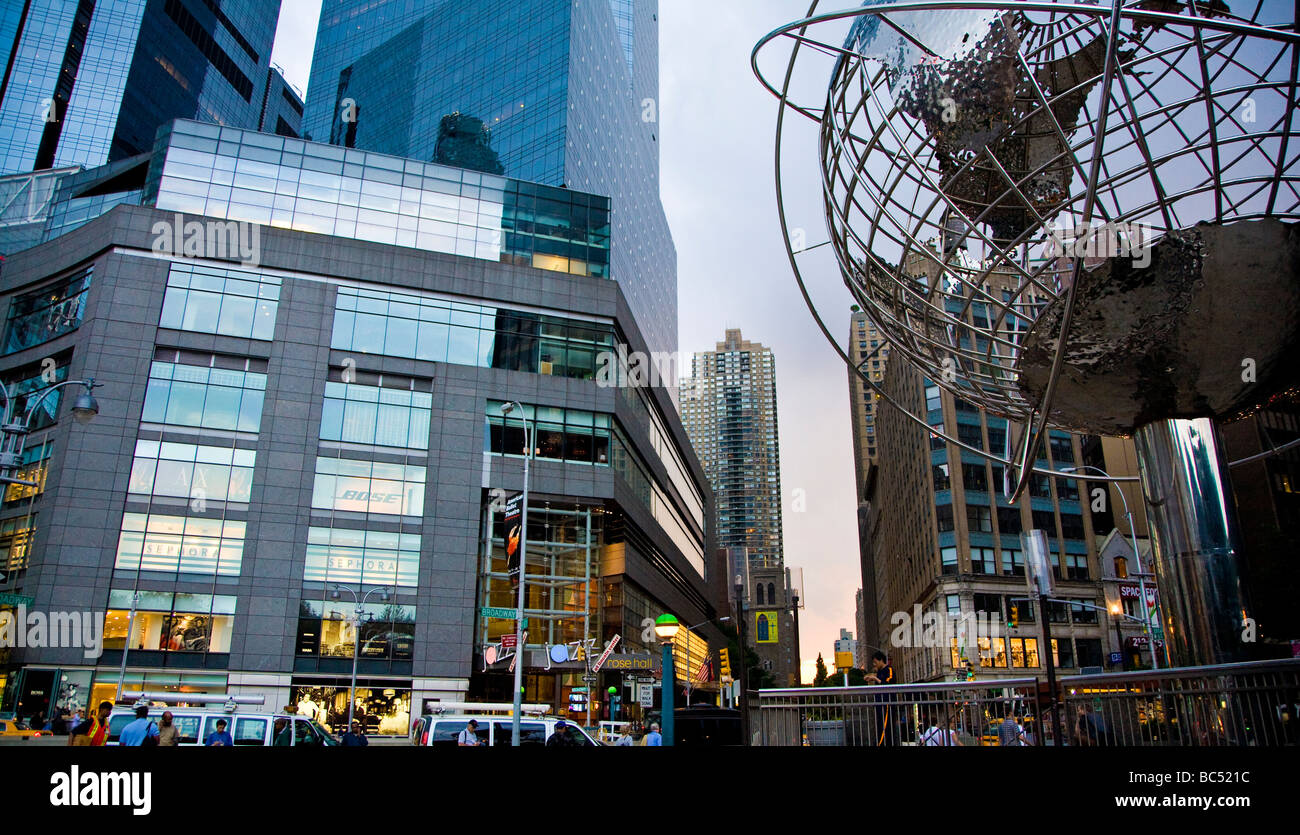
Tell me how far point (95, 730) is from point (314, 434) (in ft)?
92.9

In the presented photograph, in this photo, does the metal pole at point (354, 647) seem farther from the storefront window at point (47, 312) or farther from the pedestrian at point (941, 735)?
the pedestrian at point (941, 735)

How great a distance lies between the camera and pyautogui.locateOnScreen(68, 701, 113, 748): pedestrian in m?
15.7

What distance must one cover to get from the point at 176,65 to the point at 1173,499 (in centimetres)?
13224

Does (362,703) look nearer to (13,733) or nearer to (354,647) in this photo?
(354,647)

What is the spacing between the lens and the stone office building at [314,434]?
39.6 meters

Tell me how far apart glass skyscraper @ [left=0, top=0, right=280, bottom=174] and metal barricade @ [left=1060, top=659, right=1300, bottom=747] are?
11313cm

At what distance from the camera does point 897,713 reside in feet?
35.9

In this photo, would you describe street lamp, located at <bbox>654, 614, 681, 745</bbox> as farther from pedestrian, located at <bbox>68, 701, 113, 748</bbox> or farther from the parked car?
the parked car

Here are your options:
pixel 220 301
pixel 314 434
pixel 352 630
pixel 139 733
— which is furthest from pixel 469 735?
pixel 220 301

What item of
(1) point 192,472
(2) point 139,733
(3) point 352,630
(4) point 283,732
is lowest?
(4) point 283,732

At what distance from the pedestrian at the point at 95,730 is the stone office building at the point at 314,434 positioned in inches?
893

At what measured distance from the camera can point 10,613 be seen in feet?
127

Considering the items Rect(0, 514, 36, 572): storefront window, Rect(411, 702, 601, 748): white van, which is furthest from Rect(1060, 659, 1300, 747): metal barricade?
Rect(0, 514, 36, 572): storefront window
